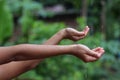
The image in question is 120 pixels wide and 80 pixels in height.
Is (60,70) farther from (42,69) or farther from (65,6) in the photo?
(65,6)

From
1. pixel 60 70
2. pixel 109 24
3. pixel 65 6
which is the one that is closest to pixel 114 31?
pixel 109 24

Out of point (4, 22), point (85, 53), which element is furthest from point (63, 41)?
point (85, 53)

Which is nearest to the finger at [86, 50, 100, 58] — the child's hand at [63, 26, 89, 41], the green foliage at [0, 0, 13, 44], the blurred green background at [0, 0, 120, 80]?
the child's hand at [63, 26, 89, 41]

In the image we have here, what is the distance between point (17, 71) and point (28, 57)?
0.54ft

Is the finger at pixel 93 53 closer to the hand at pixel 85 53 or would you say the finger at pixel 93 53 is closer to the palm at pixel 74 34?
the hand at pixel 85 53

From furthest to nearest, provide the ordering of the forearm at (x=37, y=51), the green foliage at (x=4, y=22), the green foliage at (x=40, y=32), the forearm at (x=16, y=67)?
the green foliage at (x=40, y=32) < the green foliage at (x=4, y=22) < the forearm at (x=16, y=67) < the forearm at (x=37, y=51)

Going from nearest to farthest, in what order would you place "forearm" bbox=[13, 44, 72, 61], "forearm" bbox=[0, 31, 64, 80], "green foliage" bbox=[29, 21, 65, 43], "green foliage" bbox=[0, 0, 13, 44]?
1. "forearm" bbox=[13, 44, 72, 61]
2. "forearm" bbox=[0, 31, 64, 80]
3. "green foliage" bbox=[0, 0, 13, 44]
4. "green foliage" bbox=[29, 21, 65, 43]

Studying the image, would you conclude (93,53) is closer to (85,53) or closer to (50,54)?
(85,53)

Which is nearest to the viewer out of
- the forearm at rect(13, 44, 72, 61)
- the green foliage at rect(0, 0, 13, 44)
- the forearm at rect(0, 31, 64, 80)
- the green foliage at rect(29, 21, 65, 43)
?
the forearm at rect(13, 44, 72, 61)

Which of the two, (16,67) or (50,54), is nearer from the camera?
(50,54)

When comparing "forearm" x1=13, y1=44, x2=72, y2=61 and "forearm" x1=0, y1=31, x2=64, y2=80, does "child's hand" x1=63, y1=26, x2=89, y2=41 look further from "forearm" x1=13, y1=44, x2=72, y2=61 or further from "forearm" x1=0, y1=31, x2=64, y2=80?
"forearm" x1=13, y1=44, x2=72, y2=61

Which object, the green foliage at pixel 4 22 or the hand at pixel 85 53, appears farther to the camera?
the green foliage at pixel 4 22

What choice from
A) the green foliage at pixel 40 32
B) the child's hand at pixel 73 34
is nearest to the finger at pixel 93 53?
the child's hand at pixel 73 34

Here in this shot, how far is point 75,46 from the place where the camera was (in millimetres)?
1178
